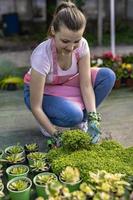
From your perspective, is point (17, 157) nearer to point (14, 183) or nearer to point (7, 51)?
point (14, 183)

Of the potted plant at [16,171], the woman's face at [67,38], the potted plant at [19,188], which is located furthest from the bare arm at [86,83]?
the potted plant at [19,188]

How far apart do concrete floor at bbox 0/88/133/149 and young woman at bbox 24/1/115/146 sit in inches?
13.7

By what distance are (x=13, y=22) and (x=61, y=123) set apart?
217 inches

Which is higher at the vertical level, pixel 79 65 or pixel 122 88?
pixel 79 65

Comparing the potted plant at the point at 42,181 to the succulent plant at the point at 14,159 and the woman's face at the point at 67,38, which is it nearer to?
the succulent plant at the point at 14,159

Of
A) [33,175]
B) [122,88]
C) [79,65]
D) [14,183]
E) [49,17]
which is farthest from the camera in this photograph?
[49,17]

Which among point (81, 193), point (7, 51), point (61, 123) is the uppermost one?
point (81, 193)

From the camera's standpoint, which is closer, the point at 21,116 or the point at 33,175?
the point at 33,175

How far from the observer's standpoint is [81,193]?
146 cm

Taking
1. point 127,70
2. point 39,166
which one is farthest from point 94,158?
point 127,70

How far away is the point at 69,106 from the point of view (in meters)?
2.79

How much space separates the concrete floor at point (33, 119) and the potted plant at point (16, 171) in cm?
62

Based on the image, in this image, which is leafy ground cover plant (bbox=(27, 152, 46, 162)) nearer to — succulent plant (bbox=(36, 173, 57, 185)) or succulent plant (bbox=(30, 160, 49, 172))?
succulent plant (bbox=(30, 160, 49, 172))

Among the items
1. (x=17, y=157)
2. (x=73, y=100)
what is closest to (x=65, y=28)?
(x=73, y=100)
